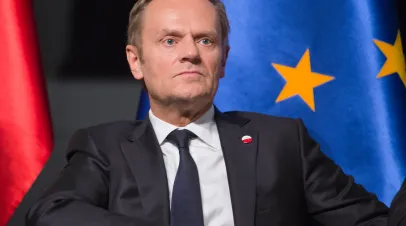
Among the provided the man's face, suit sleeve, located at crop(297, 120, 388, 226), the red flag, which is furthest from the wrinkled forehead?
the red flag

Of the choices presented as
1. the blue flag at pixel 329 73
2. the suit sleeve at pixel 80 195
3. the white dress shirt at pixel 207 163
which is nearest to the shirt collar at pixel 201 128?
the white dress shirt at pixel 207 163

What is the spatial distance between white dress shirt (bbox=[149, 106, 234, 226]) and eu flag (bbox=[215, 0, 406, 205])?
28cm

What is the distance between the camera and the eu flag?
1449mm

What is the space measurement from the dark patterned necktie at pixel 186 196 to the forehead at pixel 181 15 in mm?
220

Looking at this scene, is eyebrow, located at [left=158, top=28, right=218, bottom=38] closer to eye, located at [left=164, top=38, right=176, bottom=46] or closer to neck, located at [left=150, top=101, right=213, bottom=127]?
eye, located at [left=164, top=38, right=176, bottom=46]

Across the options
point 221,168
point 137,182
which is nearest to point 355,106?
point 221,168

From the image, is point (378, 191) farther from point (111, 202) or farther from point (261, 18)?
point (111, 202)

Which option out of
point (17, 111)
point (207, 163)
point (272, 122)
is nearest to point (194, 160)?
point (207, 163)

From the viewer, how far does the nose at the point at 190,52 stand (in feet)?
3.76

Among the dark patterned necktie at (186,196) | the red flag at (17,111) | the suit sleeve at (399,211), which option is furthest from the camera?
the red flag at (17,111)

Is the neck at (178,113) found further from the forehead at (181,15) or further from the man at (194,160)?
the forehead at (181,15)

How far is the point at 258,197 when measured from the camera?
1.14 metres

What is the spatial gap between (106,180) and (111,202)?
40mm

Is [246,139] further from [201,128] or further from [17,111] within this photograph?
[17,111]
